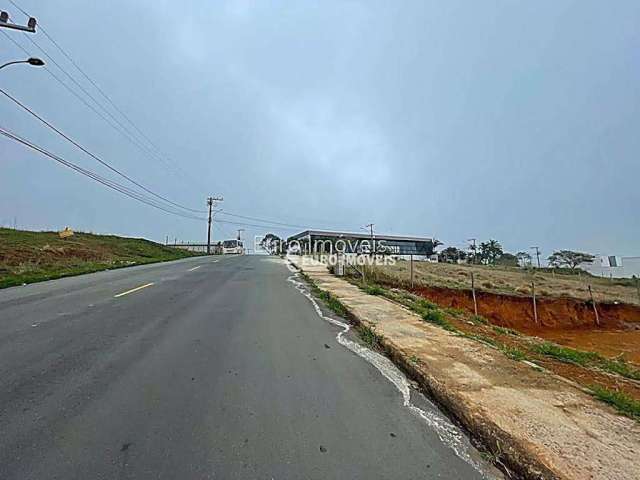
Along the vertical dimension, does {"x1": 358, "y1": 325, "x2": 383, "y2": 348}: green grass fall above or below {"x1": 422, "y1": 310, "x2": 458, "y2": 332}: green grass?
below

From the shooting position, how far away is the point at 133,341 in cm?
597

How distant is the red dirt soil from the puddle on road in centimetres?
1390

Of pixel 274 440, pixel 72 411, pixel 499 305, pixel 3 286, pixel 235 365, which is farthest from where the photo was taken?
pixel 499 305

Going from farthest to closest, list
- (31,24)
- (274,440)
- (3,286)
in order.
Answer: (31,24) → (3,286) → (274,440)

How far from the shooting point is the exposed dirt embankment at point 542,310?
1978 cm

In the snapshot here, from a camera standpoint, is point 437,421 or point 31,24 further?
point 31,24

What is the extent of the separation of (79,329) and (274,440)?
205 inches

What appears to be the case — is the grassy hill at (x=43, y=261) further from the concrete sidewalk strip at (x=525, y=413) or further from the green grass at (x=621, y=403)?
the green grass at (x=621, y=403)

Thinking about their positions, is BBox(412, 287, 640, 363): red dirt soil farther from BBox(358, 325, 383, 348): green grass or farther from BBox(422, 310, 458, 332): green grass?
BBox(358, 325, 383, 348): green grass

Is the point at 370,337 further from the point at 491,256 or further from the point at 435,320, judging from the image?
the point at 491,256

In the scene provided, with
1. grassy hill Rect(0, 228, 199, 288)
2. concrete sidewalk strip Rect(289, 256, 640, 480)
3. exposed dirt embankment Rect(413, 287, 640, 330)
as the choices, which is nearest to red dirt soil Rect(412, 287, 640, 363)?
exposed dirt embankment Rect(413, 287, 640, 330)

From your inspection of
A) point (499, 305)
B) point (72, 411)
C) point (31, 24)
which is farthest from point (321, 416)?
point (499, 305)

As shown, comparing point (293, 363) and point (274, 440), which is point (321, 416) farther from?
point (293, 363)

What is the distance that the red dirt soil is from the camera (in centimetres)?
1895
